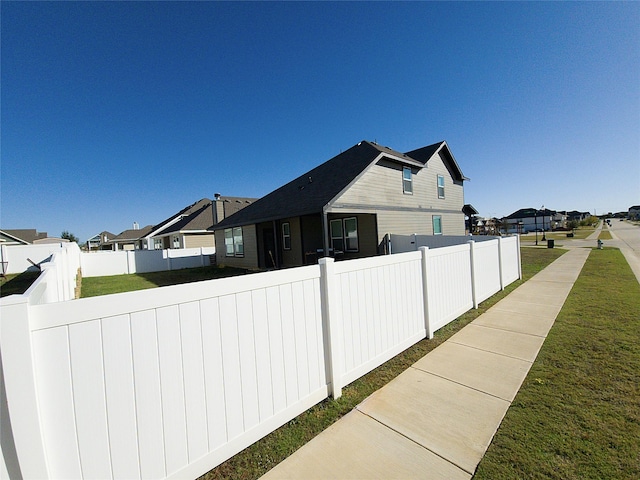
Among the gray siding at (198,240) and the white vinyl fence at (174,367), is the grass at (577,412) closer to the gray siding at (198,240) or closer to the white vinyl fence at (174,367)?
the white vinyl fence at (174,367)

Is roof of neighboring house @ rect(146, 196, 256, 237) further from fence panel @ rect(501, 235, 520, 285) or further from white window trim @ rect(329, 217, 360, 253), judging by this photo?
fence panel @ rect(501, 235, 520, 285)

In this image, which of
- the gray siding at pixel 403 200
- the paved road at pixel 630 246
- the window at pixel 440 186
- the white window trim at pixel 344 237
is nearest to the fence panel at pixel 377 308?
the gray siding at pixel 403 200

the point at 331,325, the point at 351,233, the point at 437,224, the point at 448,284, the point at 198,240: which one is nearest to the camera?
the point at 331,325

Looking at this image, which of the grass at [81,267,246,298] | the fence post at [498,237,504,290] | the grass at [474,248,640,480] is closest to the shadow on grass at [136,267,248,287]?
the grass at [81,267,246,298]

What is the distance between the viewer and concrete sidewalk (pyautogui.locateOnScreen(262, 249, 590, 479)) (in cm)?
211

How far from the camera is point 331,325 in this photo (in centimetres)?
296

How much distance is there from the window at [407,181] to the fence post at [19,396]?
47.3 feet

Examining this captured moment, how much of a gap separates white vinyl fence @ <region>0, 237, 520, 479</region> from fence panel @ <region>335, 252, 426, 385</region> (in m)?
0.03

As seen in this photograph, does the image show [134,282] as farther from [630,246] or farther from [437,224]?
[630,246]

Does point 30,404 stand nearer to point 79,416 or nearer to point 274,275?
point 79,416

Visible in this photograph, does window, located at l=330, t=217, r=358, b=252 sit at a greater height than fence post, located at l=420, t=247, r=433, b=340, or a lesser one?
greater

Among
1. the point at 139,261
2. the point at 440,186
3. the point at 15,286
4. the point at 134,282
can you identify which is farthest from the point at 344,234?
the point at 139,261

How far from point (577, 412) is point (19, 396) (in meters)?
4.39

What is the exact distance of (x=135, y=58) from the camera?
877cm
